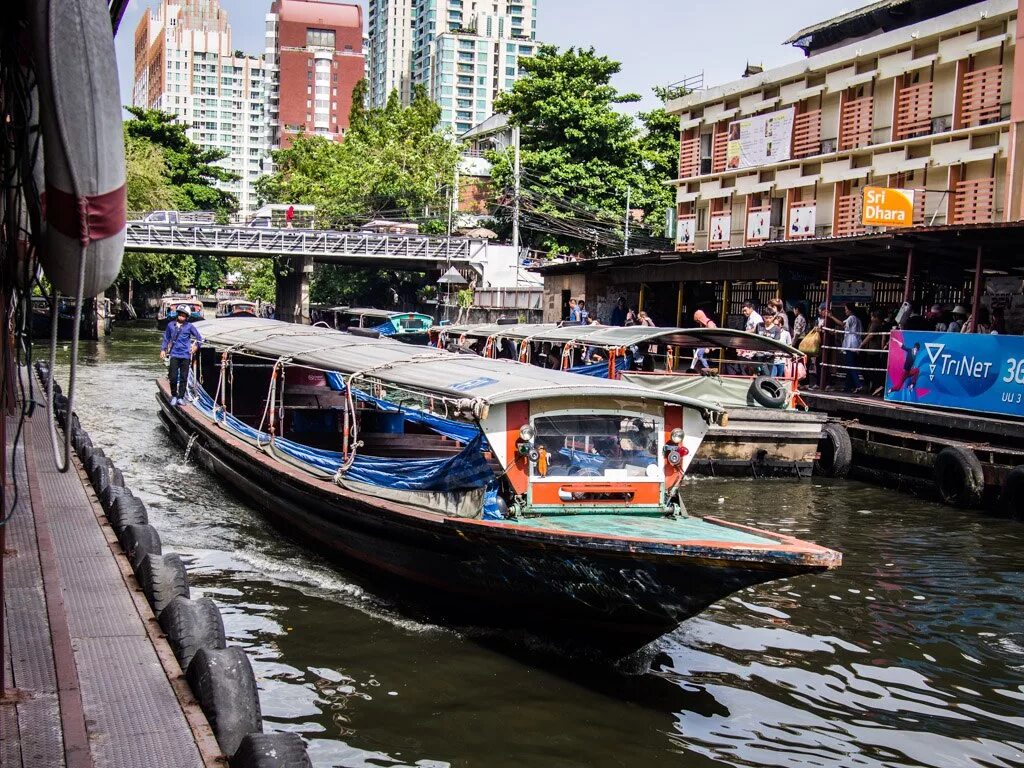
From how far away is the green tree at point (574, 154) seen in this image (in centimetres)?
4766

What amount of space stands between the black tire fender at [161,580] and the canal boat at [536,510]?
2.20 metres

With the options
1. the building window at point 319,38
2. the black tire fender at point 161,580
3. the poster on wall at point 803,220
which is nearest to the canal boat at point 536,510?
the black tire fender at point 161,580

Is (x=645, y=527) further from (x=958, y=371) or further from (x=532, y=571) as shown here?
(x=958, y=371)

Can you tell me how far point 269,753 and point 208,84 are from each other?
187040 millimetres

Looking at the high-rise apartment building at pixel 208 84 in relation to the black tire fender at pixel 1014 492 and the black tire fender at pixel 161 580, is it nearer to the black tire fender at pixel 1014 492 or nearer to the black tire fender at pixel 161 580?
the black tire fender at pixel 1014 492

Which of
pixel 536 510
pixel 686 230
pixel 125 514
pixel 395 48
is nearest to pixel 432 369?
pixel 536 510

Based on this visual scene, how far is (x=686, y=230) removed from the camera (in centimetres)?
4150

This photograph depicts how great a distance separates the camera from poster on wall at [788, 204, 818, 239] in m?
34.1

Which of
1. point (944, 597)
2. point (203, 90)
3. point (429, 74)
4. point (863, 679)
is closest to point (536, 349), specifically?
point (944, 597)

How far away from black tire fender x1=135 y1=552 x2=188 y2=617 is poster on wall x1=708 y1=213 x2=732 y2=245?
3404cm

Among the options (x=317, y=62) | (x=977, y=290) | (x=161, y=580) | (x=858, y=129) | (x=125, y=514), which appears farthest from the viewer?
(x=317, y=62)

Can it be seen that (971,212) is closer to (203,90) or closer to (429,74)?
(429,74)

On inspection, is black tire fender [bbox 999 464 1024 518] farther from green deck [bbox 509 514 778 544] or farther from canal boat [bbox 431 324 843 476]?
green deck [bbox 509 514 778 544]

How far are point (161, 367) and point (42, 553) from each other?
2528cm
